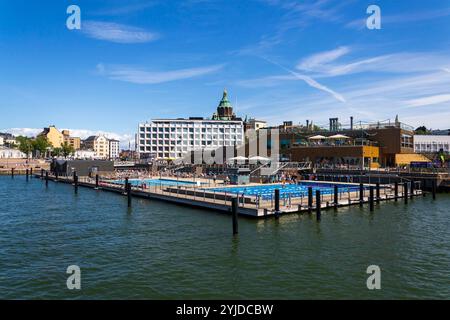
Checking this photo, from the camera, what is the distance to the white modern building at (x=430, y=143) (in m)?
84.0

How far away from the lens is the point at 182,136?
158875 millimetres

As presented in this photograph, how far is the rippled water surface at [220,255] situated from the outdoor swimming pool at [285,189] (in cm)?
399

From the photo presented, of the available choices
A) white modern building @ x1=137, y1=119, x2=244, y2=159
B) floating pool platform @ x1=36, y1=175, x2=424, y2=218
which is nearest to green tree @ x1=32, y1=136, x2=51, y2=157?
white modern building @ x1=137, y1=119, x2=244, y2=159

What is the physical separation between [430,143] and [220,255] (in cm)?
8123

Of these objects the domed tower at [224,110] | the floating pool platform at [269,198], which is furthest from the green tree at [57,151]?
the floating pool platform at [269,198]

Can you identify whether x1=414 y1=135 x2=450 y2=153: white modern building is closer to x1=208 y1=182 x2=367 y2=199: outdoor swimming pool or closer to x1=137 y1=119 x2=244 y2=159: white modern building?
x1=208 y1=182 x2=367 y2=199: outdoor swimming pool

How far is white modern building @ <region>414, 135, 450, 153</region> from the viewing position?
276 ft

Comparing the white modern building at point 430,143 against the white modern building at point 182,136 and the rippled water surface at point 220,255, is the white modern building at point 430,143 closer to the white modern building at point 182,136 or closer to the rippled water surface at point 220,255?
the rippled water surface at point 220,255

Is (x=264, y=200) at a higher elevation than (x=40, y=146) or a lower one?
lower

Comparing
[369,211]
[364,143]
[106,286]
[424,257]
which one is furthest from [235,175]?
[106,286]

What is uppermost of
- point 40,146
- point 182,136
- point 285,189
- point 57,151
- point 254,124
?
point 254,124

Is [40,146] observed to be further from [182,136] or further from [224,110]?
[224,110]

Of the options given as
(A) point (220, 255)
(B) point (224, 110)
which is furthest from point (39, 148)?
(A) point (220, 255)

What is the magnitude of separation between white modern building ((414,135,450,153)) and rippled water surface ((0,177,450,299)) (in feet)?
181
